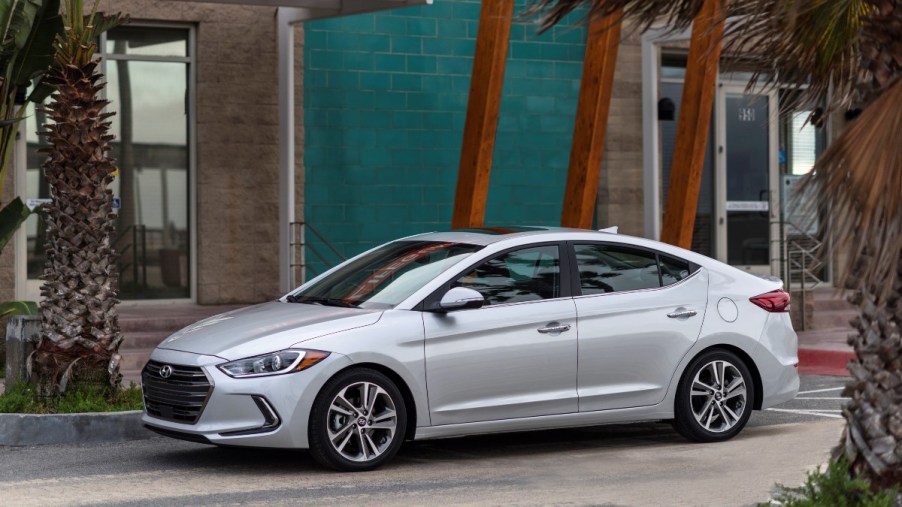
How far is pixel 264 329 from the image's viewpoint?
877cm

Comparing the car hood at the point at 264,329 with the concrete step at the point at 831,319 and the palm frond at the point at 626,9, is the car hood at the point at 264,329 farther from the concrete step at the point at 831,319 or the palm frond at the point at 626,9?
the concrete step at the point at 831,319

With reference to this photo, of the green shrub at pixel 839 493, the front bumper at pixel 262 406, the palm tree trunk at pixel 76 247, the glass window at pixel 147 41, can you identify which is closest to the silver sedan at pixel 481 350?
the front bumper at pixel 262 406

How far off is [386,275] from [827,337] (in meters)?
9.88

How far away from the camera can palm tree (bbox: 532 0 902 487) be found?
514cm

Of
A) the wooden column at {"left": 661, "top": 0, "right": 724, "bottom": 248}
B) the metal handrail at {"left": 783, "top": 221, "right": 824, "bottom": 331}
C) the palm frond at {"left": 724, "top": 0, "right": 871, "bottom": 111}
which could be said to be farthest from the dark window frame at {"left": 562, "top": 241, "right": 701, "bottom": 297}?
the metal handrail at {"left": 783, "top": 221, "right": 824, "bottom": 331}

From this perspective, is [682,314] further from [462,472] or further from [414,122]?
[414,122]

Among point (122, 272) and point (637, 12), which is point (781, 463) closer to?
point (637, 12)

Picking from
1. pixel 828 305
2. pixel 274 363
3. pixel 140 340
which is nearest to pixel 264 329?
pixel 274 363

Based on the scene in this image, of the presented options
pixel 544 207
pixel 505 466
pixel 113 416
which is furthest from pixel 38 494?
pixel 544 207

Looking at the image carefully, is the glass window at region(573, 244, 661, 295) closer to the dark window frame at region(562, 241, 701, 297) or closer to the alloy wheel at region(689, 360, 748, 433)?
the dark window frame at region(562, 241, 701, 297)

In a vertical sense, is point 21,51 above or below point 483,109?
above

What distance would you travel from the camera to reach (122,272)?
17250 millimetres

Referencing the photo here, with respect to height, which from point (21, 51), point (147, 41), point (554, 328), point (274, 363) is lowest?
point (274, 363)

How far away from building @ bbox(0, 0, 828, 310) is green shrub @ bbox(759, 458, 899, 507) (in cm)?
1153
